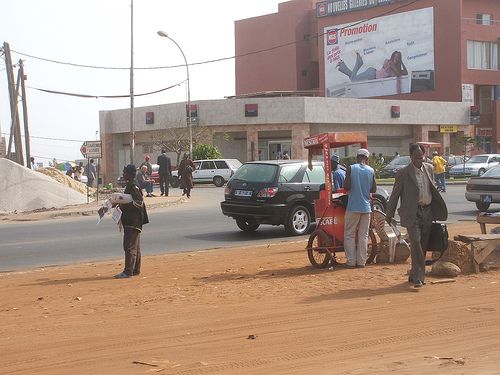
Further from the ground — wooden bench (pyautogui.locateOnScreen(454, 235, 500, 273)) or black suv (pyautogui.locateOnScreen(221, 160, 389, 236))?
black suv (pyautogui.locateOnScreen(221, 160, 389, 236))

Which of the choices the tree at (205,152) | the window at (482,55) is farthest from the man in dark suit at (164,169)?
the window at (482,55)

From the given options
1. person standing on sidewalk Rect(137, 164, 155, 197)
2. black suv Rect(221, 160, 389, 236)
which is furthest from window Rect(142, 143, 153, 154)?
black suv Rect(221, 160, 389, 236)

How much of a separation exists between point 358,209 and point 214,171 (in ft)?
107

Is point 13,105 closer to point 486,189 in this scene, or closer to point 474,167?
point 486,189

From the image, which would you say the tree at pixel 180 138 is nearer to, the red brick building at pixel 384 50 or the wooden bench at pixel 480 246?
the red brick building at pixel 384 50

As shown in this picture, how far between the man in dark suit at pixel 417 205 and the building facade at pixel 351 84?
134 ft

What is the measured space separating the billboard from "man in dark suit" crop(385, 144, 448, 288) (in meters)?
55.2

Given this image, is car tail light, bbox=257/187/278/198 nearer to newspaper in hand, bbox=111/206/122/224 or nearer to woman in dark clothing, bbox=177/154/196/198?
newspaper in hand, bbox=111/206/122/224

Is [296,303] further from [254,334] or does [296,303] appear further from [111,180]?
[111,180]

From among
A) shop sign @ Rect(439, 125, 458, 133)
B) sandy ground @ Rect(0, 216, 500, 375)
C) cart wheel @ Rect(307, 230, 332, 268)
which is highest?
shop sign @ Rect(439, 125, 458, 133)

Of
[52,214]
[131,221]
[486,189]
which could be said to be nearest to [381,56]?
[52,214]

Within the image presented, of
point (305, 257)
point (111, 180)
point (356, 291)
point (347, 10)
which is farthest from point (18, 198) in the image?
point (347, 10)

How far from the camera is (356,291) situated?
8.83m

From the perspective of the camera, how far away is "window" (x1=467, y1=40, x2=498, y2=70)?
61.1 metres
